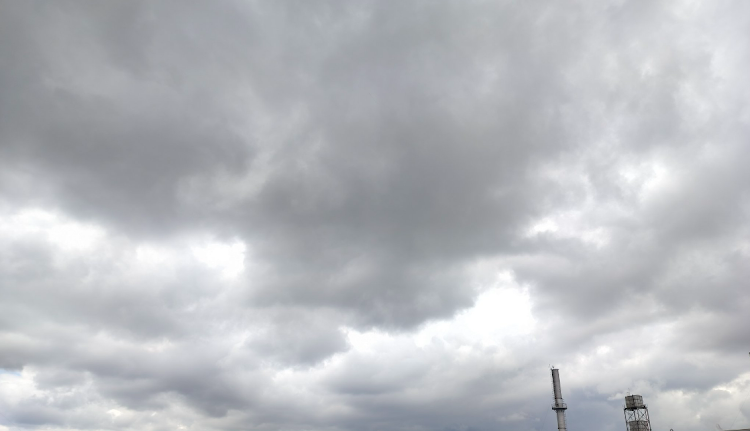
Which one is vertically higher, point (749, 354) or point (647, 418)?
point (749, 354)

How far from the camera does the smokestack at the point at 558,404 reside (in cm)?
14425

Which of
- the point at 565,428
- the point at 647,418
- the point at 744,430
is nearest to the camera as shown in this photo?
the point at 744,430

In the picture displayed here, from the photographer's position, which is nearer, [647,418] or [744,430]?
[744,430]

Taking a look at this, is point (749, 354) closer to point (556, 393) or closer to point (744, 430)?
point (744, 430)

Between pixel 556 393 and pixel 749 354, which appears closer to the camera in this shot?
pixel 749 354

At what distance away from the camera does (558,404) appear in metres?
146

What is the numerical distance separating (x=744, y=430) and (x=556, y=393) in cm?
5245

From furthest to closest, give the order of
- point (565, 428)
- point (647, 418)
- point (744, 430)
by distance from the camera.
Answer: point (565, 428) < point (647, 418) < point (744, 430)

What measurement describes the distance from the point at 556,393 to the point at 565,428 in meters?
10.3

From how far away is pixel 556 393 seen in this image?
148 meters

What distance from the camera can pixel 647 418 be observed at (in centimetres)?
12900

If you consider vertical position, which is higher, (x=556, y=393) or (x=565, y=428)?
(x=556, y=393)

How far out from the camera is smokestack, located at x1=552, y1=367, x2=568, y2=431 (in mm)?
144250

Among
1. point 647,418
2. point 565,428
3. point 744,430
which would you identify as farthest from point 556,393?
point 744,430
